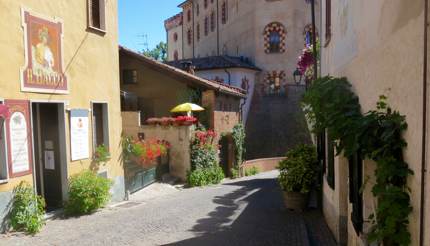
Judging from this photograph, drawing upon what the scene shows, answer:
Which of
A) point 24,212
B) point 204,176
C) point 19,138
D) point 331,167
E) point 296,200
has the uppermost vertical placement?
point 19,138

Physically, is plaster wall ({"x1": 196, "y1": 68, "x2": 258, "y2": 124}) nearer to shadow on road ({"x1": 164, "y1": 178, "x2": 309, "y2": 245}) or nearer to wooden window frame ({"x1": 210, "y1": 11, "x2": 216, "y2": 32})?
wooden window frame ({"x1": 210, "y1": 11, "x2": 216, "y2": 32})

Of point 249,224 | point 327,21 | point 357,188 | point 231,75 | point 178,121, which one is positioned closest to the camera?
point 357,188

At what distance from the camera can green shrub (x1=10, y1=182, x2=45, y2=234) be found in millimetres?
7954

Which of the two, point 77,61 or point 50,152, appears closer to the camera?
point 50,152

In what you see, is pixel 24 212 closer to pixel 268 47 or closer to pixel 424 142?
pixel 424 142

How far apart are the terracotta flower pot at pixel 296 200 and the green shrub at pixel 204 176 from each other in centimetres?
626

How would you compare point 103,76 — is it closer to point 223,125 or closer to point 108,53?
point 108,53

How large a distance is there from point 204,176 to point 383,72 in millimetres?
12974

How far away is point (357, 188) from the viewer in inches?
198

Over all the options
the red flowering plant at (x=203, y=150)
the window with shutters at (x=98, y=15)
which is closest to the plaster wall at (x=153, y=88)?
the red flowering plant at (x=203, y=150)

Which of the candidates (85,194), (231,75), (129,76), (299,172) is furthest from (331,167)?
(231,75)

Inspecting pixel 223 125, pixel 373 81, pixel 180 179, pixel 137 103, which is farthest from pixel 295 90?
pixel 373 81

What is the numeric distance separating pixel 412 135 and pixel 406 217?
2.12 feet

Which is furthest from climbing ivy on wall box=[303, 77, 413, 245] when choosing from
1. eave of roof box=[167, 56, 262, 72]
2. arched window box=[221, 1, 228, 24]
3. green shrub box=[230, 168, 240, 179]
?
arched window box=[221, 1, 228, 24]
